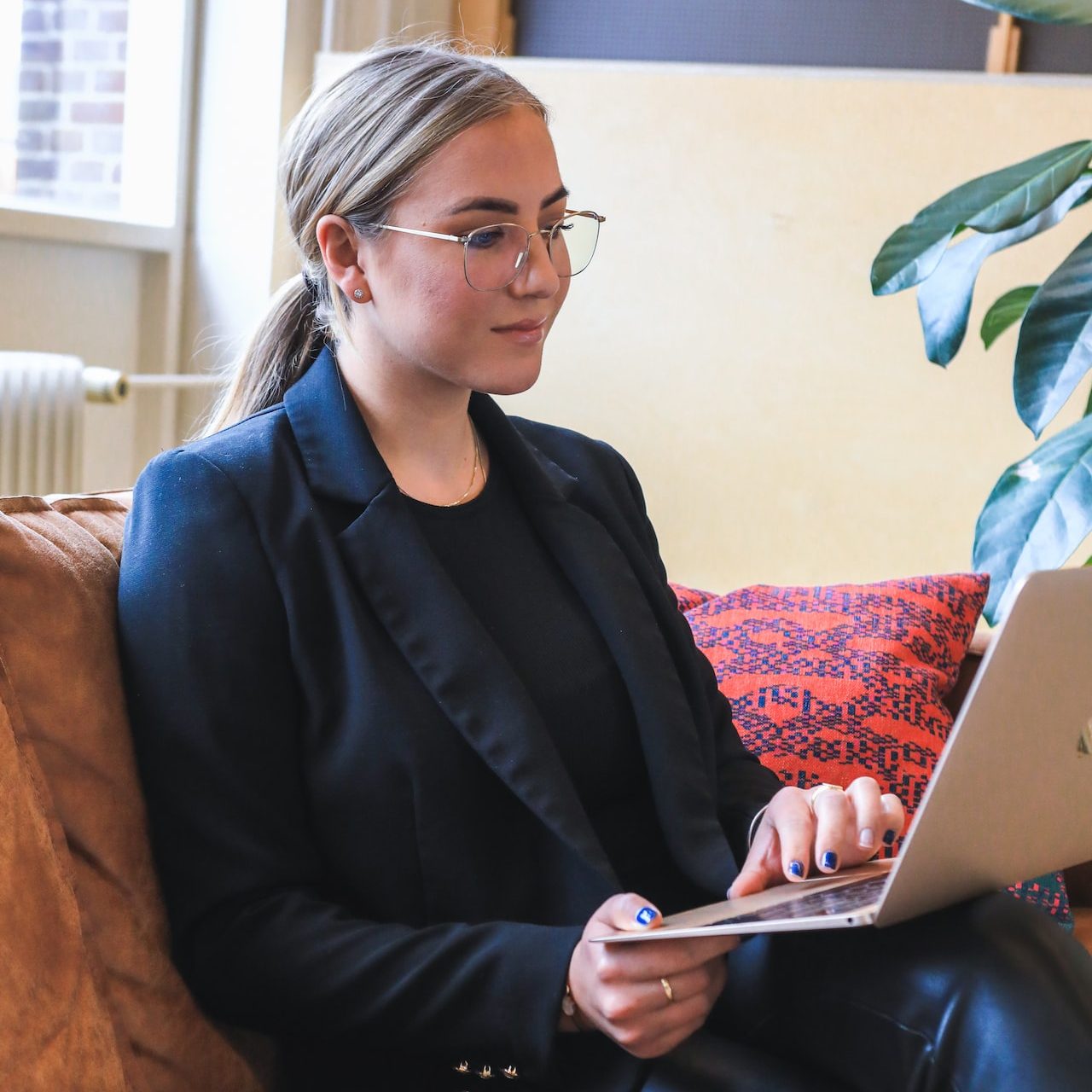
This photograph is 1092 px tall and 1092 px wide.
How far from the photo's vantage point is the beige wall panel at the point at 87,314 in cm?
228

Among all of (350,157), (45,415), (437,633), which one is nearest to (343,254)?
(350,157)

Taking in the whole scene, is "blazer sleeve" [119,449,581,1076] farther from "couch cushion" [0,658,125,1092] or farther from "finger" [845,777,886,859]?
"finger" [845,777,886,859]

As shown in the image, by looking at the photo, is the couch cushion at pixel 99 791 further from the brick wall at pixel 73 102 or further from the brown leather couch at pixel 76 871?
the brick wall at pixel 73 102

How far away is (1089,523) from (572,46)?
1.70 metres

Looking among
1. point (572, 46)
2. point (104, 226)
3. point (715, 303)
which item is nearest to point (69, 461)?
point (104, 226)

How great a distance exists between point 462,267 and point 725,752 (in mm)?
537

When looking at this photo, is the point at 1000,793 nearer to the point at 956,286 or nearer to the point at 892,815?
the point at 892,815

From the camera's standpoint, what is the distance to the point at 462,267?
45.5 inches

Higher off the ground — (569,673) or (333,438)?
(333,438)

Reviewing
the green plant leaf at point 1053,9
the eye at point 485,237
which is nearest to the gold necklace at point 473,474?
the eye at point 485,237

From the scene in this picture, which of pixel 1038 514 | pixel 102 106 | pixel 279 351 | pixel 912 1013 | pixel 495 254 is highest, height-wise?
pixel 102 106

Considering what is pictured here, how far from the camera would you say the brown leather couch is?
2.91 feet

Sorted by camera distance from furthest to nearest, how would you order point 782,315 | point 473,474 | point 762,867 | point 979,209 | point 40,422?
1. point 782,315
2. point 40,422
3. point 979,209
4. point 473,474
5. point 762,867

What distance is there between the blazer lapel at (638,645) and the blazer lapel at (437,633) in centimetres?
11
